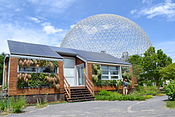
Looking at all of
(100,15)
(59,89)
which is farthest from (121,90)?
(100,15)

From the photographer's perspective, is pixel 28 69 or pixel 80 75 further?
pixel 80 75

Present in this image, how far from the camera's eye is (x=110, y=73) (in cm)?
1838

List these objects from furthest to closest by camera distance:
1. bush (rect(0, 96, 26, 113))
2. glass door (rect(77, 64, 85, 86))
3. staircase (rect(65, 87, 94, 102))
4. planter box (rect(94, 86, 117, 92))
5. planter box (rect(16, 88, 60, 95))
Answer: glass door (rect(77, 64, 85, 86))
planter box (rect(94, 86, 117, 92))
staircase (rect(65, 87, 94, 102))
planter box (rect(16, 88, 60, 95))
bush (rect(0, 96, 26, 113))

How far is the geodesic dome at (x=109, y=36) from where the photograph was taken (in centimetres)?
3325

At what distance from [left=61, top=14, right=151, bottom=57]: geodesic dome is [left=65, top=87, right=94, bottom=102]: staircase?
18523mm

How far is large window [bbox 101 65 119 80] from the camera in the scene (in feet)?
58.5

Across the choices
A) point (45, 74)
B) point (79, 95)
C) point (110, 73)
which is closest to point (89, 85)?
point (79, 95)

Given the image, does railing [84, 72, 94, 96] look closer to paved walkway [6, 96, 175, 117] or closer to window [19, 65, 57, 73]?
window [19, 65, 57, 73]

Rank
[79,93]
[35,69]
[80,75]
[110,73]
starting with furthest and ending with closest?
1. [110,73]
2. [80,75]
3. [79,93]
4. [35,69]

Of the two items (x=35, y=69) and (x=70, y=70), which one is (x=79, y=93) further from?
(x=35, y=69)

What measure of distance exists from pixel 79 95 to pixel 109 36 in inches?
862

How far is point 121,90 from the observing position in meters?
18.6

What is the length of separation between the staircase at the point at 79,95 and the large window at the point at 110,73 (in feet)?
11.7

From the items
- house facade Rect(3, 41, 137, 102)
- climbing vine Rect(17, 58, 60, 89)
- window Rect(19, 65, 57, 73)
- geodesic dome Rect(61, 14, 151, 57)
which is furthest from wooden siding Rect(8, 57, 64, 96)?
geodesic dome Rect(61, 14, 151, 57)
